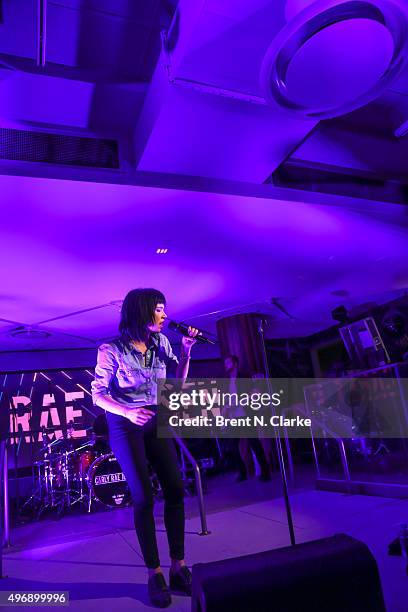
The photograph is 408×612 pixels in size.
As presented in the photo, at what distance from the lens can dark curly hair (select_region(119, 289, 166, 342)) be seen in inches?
84.6

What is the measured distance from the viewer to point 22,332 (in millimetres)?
7148

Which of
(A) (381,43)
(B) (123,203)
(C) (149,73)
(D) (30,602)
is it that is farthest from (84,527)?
(A) (381,43)

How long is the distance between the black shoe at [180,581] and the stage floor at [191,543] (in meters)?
0.07

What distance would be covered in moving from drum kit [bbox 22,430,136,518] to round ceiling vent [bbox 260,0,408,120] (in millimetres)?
5060

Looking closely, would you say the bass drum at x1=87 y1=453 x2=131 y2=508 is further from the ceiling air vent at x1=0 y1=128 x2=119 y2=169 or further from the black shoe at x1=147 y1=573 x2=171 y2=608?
the ceiling air vent at x1=0 y1=128 x2=119 y2=169

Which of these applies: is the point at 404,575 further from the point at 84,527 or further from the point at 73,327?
the point at 73,327

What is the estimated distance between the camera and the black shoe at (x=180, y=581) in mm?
1947

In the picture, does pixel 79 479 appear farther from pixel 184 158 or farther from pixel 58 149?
pixel 184 158

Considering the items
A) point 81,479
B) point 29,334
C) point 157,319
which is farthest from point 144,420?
point 29,334

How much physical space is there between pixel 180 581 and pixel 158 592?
0.17m

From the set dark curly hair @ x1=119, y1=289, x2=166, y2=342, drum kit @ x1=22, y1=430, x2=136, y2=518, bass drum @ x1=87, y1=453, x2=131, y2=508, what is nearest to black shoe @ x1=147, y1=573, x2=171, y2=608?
dark curly hair @ x1=119, y1=289, x2=166, y2=342

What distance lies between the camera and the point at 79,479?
5.79 metres

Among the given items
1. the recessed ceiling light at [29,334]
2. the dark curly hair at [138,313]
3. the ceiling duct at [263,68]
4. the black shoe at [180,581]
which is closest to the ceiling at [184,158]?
the ceiling duct at [263,68]

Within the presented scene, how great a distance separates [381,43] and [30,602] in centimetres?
346
